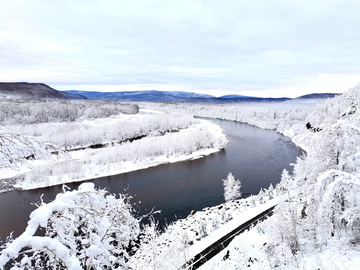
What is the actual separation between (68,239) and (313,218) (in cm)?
1040

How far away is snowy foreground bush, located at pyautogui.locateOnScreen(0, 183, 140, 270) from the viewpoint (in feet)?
6.77

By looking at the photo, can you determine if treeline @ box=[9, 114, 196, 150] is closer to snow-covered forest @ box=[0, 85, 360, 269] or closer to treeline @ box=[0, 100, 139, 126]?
treeline @ box=[0, 100, 139, 126]

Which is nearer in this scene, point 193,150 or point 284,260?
point 284,260

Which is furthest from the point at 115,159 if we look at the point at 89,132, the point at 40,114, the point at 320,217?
the point at 40,114

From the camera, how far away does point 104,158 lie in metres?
38.1

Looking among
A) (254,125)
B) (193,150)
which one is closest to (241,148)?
(193,150)

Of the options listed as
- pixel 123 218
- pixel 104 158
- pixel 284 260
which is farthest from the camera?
pixel 104 158

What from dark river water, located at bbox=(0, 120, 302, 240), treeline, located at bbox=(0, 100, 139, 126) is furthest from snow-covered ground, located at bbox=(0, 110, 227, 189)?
treeline, located at bbox=(0, 100, 139, 126)

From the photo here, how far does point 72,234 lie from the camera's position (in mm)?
2588

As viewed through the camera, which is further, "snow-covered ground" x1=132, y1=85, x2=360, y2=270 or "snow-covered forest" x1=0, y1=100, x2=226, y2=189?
"snow-covered ground" x1=132, y1=85, x2=360, y2=270

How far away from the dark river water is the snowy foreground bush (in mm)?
17862

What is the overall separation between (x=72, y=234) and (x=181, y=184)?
90.6ft

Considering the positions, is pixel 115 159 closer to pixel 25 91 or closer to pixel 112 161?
pixel 112 161

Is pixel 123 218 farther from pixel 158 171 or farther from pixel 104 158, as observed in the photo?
pixel 104 158
